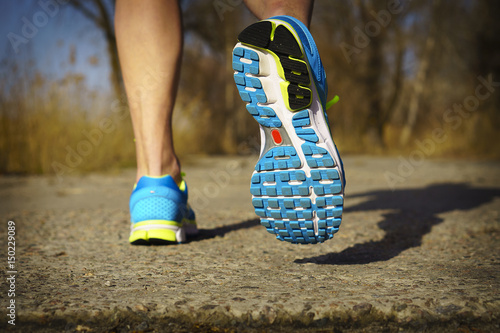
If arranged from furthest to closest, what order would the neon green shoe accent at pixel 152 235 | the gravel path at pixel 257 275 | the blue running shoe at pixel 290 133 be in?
the neon green shoe accent at pixel 152 235 < the blue running shoe at pixel 290 133 < the gravel path at pixel 257 275

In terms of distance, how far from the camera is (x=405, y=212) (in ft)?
6.09

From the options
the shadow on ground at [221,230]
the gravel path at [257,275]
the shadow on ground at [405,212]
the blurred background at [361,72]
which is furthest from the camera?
the blurred background at [361,72]

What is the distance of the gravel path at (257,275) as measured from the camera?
724mm

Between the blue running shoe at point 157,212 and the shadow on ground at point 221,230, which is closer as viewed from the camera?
the blue running shoe at point 157,212

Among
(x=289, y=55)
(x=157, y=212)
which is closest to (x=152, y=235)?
(x=157, y=212)

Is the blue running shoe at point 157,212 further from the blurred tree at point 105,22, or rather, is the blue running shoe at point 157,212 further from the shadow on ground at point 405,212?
the blurred tree at point 105,22

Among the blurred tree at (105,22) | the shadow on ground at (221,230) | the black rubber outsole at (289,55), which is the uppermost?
the blurred tree at (105,22)

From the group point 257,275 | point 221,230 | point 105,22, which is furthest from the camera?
point 105,22

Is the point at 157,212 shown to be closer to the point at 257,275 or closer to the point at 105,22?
the point at 257,275

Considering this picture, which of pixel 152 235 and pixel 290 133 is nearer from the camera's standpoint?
pixel 290 133

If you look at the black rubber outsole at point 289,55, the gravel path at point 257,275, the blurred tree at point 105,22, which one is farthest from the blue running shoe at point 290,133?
the blurred tree at point 105,22

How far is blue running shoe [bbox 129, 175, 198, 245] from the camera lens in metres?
1.27

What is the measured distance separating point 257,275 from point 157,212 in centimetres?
42

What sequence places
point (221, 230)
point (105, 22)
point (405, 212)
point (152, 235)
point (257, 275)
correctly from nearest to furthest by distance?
point (257, 275) < point (152, 235) < point (221, 230) < point (405, 212) < point (105, 22)
